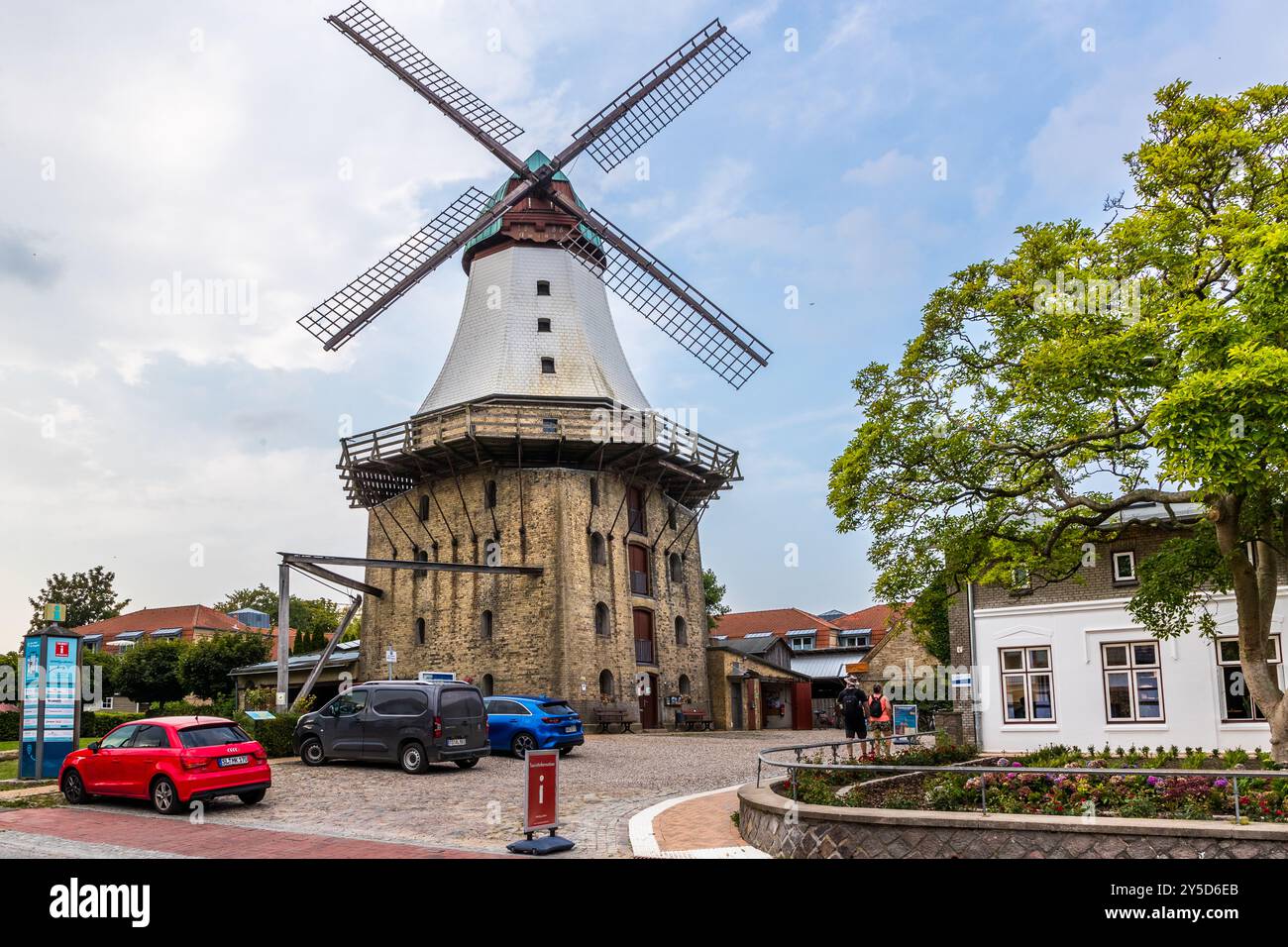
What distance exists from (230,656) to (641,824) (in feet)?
135

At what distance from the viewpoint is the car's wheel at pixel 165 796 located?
15.6 meters

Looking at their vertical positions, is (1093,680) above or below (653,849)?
above

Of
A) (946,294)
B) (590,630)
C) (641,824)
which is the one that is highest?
(946,294)

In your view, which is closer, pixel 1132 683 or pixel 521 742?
pixel 521 742

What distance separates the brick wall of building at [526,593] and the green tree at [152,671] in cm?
1407

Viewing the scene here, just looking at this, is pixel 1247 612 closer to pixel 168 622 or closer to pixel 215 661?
pixel 215 661

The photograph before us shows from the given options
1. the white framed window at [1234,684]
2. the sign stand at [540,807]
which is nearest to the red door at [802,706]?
the white framed window at [1234,684]

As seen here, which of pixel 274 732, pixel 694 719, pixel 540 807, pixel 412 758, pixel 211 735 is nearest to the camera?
pixel 540 807

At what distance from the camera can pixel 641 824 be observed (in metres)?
14.5

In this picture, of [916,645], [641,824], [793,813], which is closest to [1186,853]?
[793,813]

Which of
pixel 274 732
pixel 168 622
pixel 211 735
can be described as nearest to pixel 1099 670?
pixel 274 732

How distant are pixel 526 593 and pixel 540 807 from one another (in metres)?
26.7

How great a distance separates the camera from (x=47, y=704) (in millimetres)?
19234
